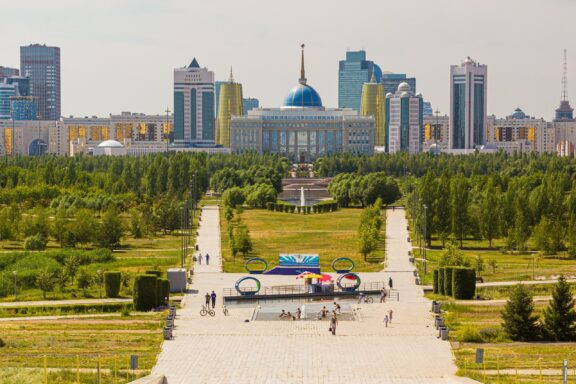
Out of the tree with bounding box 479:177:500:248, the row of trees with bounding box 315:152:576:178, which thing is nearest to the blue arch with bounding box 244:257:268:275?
the tree with bounding box 479:177:500:248

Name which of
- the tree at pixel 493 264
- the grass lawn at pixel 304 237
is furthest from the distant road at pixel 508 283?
the grass lawn at pixel 304 237

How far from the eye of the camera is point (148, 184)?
104m

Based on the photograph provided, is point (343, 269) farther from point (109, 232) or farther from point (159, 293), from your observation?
point (109, 232)

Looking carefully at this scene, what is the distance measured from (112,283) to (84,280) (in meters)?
2.41

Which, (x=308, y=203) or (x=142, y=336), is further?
(x=308, y=203)

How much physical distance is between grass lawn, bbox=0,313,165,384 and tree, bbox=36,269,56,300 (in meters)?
7.09

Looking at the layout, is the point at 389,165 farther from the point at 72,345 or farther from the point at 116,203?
the point at 72,345

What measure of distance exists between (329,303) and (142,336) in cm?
1148

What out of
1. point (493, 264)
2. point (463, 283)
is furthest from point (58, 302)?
point (493, 264)

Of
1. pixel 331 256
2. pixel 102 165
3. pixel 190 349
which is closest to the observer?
pixel 190 349

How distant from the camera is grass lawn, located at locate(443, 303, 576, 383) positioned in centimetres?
3262

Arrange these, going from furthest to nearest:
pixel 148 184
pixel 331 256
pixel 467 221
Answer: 1. pixel 148 184
2. pixel 467 221
3. pixel 331 256

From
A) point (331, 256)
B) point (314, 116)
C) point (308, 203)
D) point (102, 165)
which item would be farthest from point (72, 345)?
point (314, 116)

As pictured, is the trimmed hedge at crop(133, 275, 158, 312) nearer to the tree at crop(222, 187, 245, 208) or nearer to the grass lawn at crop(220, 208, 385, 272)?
the grass lawn at crop(220, 208, 385, 272)
